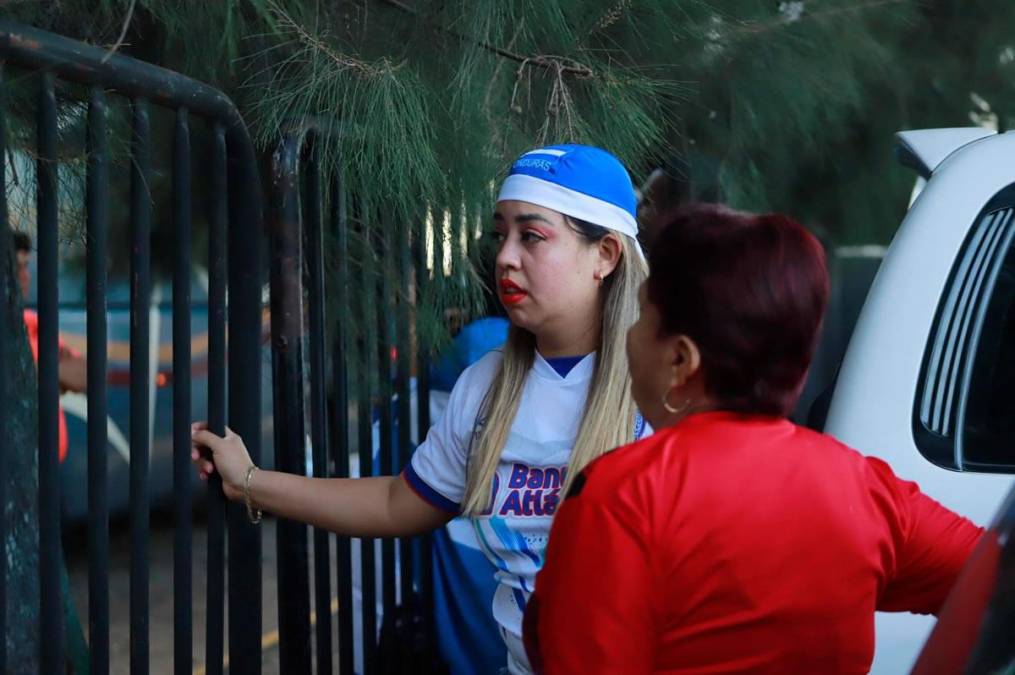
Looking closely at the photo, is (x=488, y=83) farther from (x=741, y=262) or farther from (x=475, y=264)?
(x=741, y=262)

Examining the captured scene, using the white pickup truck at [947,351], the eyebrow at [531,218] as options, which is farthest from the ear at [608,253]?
the white pickup truck at [947,351]

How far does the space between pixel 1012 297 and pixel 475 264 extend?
1.18 metres

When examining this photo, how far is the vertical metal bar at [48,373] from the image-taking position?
75.5 inches

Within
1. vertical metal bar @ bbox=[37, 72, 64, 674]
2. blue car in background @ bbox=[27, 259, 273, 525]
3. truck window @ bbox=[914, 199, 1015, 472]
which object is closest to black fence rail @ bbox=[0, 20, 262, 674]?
vertical metal bar @ bbox=[37, 72, 64, 674]

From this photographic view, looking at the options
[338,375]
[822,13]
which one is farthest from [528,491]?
[822,13]

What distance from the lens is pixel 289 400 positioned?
2.61 m

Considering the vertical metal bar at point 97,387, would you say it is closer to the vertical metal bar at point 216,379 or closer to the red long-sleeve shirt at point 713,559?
the vertical metal bar at point 216,379

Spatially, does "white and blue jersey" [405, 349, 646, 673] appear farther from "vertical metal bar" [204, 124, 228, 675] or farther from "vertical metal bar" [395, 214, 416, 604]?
"vertical metal bar" [395, 214, 416, 604]

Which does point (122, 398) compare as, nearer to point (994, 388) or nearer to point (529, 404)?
point (529, 404)

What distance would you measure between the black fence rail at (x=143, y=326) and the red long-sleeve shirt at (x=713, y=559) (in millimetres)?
885

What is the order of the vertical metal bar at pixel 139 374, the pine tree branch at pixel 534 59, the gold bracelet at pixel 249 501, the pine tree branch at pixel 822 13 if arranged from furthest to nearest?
the pine tree branch at pixel 822 13 < the pine tree branch at pixel 534 59 < the gold bracelet at pixel 249 501 < the vertical metal bar at pixel 139 374

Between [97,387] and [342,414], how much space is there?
827mm

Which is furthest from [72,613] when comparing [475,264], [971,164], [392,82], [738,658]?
[971,164]

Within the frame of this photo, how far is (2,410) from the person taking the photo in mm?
1843
